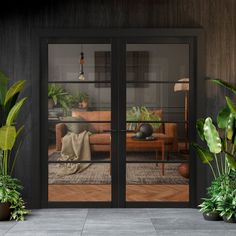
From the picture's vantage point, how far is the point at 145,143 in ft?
18.2

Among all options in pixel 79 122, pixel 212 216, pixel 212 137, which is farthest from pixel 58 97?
pixel 212 216

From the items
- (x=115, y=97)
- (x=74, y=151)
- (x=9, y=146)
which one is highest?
(x=115, y=97)

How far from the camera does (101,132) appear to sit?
557 centimetres

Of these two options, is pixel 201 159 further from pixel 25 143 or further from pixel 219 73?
pixel 25 143

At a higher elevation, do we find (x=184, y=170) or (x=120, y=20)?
(x=120, y=20)

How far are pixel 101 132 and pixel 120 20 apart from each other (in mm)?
1321

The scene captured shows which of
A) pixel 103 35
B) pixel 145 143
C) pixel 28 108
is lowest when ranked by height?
pixel 145 143

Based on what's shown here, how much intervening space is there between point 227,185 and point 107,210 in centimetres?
141

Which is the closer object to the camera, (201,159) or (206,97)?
(201,159)

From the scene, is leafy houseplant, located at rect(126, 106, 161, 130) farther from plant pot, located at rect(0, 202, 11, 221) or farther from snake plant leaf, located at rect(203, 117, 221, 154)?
plant pot, located at rect(0, 202, 11, 221)

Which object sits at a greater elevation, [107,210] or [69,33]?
[69,33]

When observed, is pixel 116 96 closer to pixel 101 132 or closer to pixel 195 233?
pixel 101 132

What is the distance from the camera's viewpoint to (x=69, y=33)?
18.0 ft

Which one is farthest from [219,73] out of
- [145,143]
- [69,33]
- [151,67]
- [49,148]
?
[49,148]
